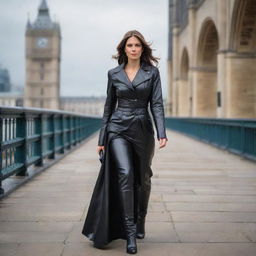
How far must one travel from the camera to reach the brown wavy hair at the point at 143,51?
344cm

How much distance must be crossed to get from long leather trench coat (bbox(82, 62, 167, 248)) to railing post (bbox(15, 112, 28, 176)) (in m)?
3.21

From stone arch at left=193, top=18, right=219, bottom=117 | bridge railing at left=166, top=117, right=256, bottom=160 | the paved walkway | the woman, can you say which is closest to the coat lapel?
the woman

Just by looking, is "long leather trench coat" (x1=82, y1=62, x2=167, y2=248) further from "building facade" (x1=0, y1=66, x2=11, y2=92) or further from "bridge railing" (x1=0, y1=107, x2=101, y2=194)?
"building facade" (x1=0, y1=66, x2=11, y2=92)

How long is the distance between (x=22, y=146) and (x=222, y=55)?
1623 centimetres

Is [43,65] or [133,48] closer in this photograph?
[133,48]

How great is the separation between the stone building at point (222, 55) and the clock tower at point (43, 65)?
83146 millimetres

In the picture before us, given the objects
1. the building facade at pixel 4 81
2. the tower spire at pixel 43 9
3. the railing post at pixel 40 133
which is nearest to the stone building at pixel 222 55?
the railing post at pixel 40 133

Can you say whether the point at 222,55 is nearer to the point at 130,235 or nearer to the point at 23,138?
the point at 23,138

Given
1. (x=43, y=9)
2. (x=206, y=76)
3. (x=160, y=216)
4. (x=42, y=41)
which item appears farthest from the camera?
(x=43, y=9)

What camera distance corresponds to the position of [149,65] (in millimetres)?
3541

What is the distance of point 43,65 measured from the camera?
119375mm

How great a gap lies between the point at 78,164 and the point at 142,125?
5730 millimetres

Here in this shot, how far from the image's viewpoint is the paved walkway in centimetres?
332

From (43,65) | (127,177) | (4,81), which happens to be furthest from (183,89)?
(4,81)
